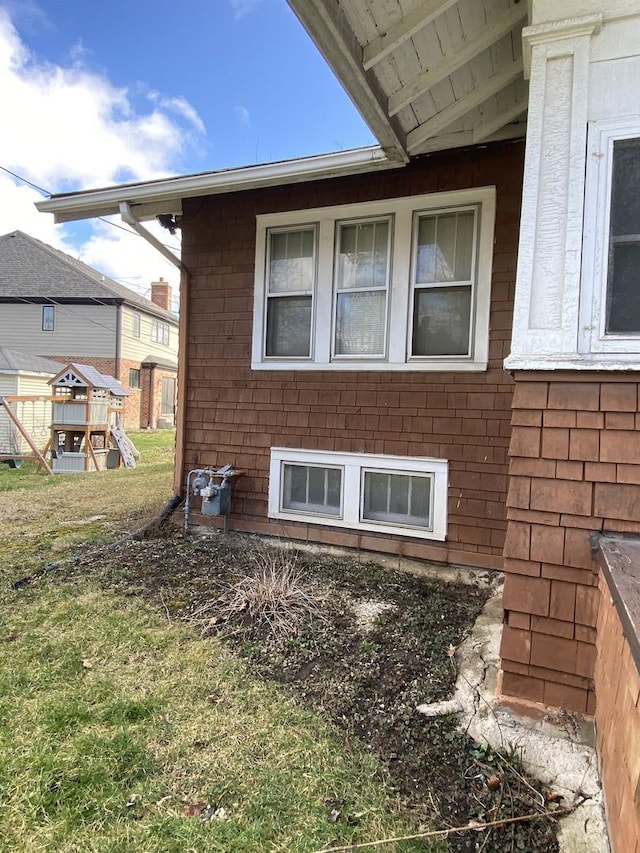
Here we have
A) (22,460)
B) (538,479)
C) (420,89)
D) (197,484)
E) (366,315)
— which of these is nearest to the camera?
(538,479)

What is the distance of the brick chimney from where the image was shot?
24359mm

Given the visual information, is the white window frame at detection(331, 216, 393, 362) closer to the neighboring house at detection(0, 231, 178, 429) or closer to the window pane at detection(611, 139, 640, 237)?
the window pane at detection(611, 139, 640, 237)

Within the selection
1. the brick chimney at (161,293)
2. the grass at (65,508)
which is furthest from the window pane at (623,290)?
the brick chimney at (161,293)

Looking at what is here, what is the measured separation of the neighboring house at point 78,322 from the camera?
62.2 ft

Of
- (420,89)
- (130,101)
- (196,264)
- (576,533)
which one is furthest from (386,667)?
(130,101)

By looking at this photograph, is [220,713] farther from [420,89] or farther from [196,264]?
[196,264]

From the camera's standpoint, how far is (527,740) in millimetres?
1860

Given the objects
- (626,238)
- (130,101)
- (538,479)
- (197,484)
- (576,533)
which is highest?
(130,101)

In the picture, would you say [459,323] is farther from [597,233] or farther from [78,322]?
[78,322]

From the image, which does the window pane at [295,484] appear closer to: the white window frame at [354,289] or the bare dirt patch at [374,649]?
the bare dirt patch at [374,649]

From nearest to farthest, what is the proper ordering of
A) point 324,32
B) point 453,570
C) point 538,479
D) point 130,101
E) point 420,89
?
point 538,479
point 324,32
point 420,89
point 453,570
point 130,101

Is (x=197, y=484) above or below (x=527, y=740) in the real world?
above

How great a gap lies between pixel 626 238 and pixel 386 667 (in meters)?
2.22

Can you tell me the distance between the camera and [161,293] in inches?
964
